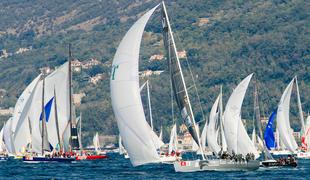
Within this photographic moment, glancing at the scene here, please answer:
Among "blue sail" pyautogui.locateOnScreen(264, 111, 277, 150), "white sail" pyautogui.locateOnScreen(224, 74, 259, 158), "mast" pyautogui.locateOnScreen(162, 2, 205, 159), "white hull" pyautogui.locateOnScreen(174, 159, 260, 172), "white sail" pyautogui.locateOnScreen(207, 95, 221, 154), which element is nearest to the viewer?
"mast" pyautogui.locateOnScreen(162, 2, 205, 159)

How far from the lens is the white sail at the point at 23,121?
13100 centimetres

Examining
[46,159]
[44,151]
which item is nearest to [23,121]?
[44,151]

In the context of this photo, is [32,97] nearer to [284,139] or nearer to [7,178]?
[284,139]

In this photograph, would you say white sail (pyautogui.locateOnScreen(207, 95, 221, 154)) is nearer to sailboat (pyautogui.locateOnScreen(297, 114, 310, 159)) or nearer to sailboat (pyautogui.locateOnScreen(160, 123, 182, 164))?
sailboat (pyautogui.locateOnScreen(160, 123, 182, 164))

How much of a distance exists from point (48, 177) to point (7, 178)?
3345mm

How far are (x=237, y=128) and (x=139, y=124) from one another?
19967 mm

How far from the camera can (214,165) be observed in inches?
3410

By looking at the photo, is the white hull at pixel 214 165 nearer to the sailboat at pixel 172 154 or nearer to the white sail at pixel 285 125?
the sailboat at pixel 172 154

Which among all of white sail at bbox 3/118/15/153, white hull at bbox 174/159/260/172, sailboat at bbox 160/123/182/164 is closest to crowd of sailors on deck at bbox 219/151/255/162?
white hull at bbox 174/159/260/172

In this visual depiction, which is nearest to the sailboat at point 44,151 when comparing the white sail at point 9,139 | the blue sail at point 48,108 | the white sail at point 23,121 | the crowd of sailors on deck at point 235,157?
the blue sail at point 48,108

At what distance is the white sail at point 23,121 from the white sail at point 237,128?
34.9 meters

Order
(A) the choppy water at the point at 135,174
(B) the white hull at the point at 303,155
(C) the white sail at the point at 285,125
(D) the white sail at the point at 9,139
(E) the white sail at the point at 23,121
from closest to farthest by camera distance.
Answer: (A) the choppy water at the point at 135,174
(C) the white sail at the point at 285,125
(E) the white sail at the point at 23,121
(B) the white hull at the point at 303,155
(D) the white sail at the point at 9,139

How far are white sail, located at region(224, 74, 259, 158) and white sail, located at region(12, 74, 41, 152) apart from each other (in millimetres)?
34931

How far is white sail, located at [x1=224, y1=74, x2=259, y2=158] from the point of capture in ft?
320
